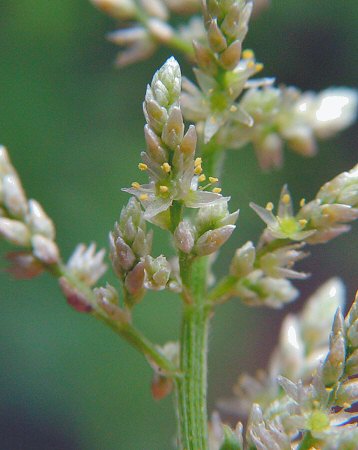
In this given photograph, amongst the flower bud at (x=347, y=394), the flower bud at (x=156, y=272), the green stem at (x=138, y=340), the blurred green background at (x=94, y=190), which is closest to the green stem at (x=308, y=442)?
the flower bud at (x=347, y=394)

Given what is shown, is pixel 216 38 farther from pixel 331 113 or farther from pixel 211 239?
pixel 331 113

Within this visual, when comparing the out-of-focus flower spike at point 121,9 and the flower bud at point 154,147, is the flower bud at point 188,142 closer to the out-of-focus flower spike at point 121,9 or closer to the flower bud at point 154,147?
the flower bud at point 154,147

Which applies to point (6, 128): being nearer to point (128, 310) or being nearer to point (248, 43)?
point (248, 43)

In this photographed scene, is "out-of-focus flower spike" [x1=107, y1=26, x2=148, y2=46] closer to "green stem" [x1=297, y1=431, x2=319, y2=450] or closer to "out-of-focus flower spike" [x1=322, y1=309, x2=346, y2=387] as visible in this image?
"out-of-focus flower spike" [x1=322, y1=309, x2=346, y2=387]

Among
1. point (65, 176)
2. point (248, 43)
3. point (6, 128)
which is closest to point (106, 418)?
point (65, 176)

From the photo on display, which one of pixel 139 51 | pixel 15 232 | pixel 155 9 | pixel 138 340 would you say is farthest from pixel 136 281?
pixel 155 9

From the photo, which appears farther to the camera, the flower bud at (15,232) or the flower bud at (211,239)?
the flower bud at (15,232)
